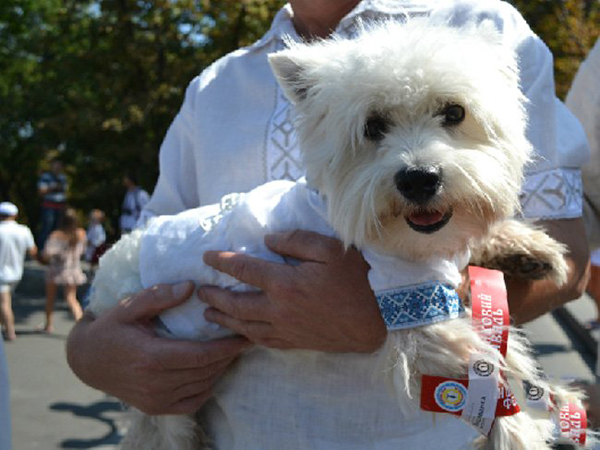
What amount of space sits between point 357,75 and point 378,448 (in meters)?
0.95

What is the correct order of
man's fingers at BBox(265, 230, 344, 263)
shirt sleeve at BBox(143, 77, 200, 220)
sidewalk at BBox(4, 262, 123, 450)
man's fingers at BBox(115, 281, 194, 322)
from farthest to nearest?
sidewalk at BBox(4, 262, 123, 450) → shirt sleeve at BBox(143, 77, 200, 220) → man's fingers at BBox(115, 281, 194, 322) → man's fingers at BBox(265, 230, 344, 263)

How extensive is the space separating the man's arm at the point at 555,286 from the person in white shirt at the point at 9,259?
9233 mm

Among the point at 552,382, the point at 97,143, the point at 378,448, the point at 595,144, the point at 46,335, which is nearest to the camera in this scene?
the point at 378,448

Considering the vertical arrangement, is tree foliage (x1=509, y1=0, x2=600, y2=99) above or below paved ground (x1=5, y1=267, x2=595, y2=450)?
above

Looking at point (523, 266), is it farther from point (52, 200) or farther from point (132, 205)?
point (52, 200)

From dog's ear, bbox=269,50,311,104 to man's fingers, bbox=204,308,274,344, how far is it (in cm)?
60

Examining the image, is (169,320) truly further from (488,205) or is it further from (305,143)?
(488,205)

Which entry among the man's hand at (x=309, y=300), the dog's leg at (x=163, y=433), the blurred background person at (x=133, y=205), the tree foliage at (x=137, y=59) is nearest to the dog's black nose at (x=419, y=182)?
the man's hand at (x=309, y=300)

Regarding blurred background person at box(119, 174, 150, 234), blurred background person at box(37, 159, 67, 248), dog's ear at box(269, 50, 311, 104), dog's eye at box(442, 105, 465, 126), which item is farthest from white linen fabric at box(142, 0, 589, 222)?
blurred background person at box(37, 159, 67, 248)

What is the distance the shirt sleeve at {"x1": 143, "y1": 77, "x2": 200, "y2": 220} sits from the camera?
2.40 meters

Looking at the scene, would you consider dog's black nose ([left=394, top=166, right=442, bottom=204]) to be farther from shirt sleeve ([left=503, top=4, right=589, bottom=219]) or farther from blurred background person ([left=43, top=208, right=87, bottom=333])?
blurred background person ([left=43, top=208, right=87, bottom=333])

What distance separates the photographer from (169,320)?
6.91 feet

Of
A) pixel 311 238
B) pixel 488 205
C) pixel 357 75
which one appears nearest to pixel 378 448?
pixel 311 238

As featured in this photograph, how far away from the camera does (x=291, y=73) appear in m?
1.89
